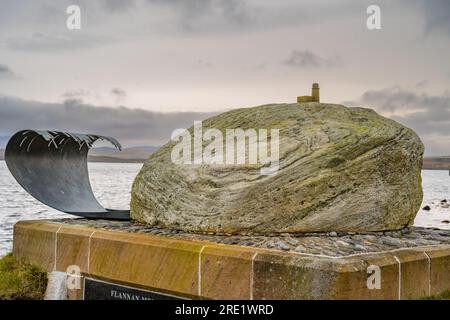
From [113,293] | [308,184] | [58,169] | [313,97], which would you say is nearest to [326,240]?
[308,184]

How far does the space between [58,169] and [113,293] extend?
8.80ft

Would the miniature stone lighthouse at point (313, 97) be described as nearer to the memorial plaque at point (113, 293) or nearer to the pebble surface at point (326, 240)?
the pebble surface at point (326, 240)

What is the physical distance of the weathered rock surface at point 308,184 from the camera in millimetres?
6332

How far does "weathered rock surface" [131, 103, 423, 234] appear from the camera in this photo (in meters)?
6.33

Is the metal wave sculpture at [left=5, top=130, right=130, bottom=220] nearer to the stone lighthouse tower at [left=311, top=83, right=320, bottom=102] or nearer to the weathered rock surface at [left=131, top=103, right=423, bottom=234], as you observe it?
the weathered rock surface at [left=131, top=103, right=423, bottom=234]

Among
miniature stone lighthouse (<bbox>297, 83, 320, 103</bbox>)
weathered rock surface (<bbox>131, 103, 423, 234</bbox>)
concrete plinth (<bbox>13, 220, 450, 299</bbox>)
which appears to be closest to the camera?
concrete plinth (<bbox>13, 220, 450, 299</bbox>)

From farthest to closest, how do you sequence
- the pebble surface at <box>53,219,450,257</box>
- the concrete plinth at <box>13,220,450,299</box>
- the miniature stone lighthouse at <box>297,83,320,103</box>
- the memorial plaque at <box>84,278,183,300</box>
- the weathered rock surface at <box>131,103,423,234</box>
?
1. the miniature stone lighthouse at <box>297,83,320,103</box>
2. the weathered rock surface at <box>131,103,423,234</box>
3. the memorial plaque at <box>84,278,183,300</box>
4. the pebble surface at <box>53,219,450,257</box>
5. the concrete plinth at <box>13,220,450,299</box>

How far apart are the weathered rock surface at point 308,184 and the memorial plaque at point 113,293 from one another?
34.0 inches

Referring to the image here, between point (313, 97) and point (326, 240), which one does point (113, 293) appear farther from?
point (313, 97)

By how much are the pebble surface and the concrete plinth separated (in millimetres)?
118

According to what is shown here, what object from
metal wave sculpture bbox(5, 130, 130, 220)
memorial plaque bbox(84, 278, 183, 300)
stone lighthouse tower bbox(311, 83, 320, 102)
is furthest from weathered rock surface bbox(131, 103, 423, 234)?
metal wave sculpture bbox(5, 130, 130, 220)

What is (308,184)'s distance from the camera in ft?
20.8
